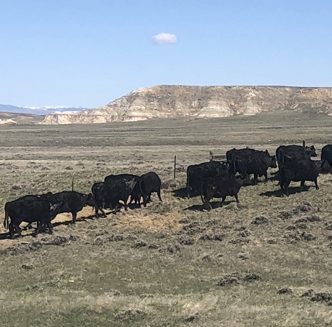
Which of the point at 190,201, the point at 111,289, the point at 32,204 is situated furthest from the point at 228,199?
the point at 111,289

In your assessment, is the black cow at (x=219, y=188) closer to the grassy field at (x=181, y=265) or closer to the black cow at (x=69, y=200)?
the grassy field at (x=181, y=265)

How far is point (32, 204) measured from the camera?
22.7 m

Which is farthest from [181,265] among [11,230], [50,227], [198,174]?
[198,174]

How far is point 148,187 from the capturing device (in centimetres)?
2744

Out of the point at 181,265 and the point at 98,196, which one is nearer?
the point at 181,265

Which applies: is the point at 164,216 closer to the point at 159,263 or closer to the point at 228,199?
the point at 228,199

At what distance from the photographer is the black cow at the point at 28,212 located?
22.4 metres

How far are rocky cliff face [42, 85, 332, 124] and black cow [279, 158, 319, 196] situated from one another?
446ft

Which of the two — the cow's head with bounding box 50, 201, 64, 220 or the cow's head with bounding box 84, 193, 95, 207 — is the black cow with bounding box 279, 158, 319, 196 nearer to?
the cow's head with bounding box 84, 193, 95, 207

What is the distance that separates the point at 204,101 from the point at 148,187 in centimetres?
15454

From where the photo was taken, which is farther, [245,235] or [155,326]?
[245,235]

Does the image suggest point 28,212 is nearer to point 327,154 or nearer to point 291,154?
point 291,154

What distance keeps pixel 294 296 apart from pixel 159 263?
523 cm

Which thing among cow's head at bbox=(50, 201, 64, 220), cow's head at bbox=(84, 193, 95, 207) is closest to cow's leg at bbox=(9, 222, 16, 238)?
cow's head at bbox=(50, 201, 64, 220)
